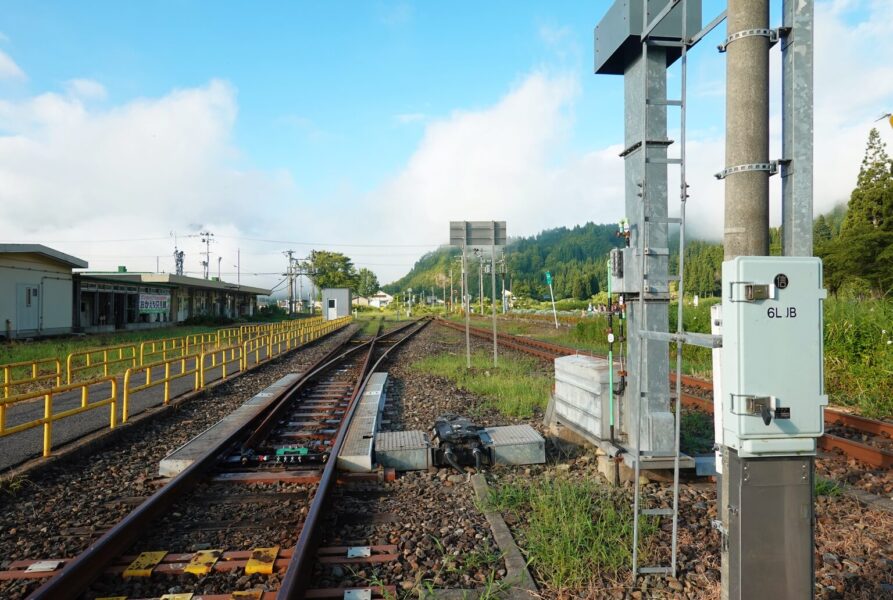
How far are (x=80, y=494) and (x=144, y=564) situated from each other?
2.12 metres

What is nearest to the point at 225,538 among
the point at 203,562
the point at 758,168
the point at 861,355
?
the point at 203,562

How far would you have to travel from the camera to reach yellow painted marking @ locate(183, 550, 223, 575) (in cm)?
388

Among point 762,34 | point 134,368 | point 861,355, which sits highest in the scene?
point 762,34

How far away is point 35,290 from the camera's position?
24.6 m

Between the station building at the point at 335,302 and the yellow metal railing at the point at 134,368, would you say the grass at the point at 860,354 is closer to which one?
the yellow metal railing at the point at 134,368

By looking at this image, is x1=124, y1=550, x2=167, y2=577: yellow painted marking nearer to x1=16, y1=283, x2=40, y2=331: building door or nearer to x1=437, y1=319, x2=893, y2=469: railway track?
x1=437, y1=319, x2=893, y2=469: railway track

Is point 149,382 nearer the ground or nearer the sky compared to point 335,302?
nearer the ground

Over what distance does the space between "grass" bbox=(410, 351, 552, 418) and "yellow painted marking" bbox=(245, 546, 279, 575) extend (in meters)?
Answer: 5.14

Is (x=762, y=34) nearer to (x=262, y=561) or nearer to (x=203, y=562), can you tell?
(x=262, y=561)

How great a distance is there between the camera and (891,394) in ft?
28.5

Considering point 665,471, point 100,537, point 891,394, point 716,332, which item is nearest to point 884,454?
point 665,471

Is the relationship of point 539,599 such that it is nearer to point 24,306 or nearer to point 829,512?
point 829,512

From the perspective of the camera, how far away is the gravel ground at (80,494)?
171 inches

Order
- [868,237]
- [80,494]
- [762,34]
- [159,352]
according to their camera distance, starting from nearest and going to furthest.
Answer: [762,34] → [80,494] → [159,352] → [868,237]
